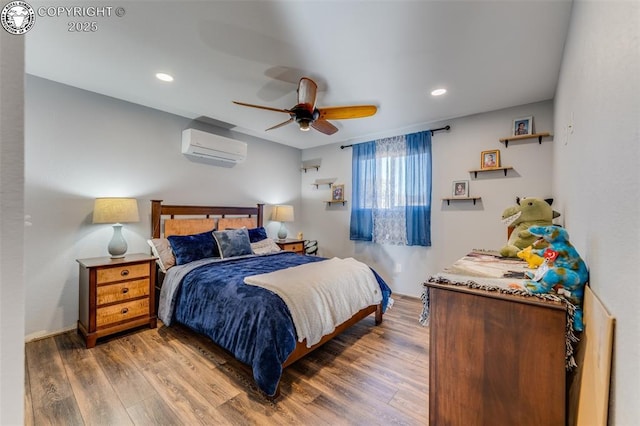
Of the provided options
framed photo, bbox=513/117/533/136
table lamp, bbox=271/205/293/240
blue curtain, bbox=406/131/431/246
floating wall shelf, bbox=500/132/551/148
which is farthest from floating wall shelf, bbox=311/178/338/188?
framed photo, bbox=513/117/533/136

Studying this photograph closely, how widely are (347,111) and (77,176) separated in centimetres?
290

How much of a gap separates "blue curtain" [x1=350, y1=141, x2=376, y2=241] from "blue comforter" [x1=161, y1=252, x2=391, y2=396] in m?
1.85

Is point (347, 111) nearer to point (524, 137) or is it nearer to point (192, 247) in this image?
point (524, 137)

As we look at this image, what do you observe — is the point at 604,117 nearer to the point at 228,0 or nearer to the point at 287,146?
the point at 228,0

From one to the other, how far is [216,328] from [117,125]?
8.54 ft

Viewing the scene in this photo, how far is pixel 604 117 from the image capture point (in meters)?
0.96

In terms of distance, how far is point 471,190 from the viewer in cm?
336

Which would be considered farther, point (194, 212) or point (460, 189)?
point (194, 212)

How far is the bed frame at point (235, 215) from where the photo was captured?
205 cm

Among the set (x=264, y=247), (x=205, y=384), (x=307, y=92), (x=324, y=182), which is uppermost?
(x=307, y=92)

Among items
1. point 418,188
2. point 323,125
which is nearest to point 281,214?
point 323,125

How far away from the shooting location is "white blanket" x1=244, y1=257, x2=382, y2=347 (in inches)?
78.1

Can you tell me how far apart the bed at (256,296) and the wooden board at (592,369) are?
1.46 meters

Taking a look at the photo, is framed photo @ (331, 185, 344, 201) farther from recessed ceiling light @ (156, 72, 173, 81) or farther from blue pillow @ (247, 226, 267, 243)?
recessed ceiling light @ (156, 72, 173, 81)
